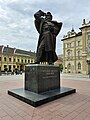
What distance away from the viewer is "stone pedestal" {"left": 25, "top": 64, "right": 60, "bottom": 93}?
5.78 m

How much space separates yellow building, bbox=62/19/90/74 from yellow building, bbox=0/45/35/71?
2288cm

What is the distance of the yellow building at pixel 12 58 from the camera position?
174 ft

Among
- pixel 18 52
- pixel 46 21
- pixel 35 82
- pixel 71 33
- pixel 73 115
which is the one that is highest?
pixel 71 33

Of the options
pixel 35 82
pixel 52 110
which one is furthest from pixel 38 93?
pixel 52 110

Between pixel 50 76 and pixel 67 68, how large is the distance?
127ft

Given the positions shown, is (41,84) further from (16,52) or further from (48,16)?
(16,52)

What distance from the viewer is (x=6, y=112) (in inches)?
154

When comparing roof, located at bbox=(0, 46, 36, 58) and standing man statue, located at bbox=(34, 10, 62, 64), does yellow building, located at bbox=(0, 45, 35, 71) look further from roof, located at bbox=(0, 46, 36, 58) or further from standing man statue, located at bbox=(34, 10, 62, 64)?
standing man statue, located at bbox=(34, 10, 62, 64)

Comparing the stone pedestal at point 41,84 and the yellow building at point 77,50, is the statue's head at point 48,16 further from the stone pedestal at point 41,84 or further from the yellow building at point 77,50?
the yellow building at point 77,50

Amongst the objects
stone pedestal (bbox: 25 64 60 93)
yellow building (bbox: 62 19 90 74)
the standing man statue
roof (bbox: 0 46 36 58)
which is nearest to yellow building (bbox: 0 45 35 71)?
roof (bbox: 0 46 36 58)

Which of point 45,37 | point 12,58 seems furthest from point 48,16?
point 12,58

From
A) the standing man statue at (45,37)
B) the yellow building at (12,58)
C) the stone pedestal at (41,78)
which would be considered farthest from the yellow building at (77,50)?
the stone pedestal at (41,78)

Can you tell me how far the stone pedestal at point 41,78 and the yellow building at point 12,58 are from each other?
48.1 meters

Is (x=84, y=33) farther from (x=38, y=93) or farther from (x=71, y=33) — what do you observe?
(x=38, y=93)
